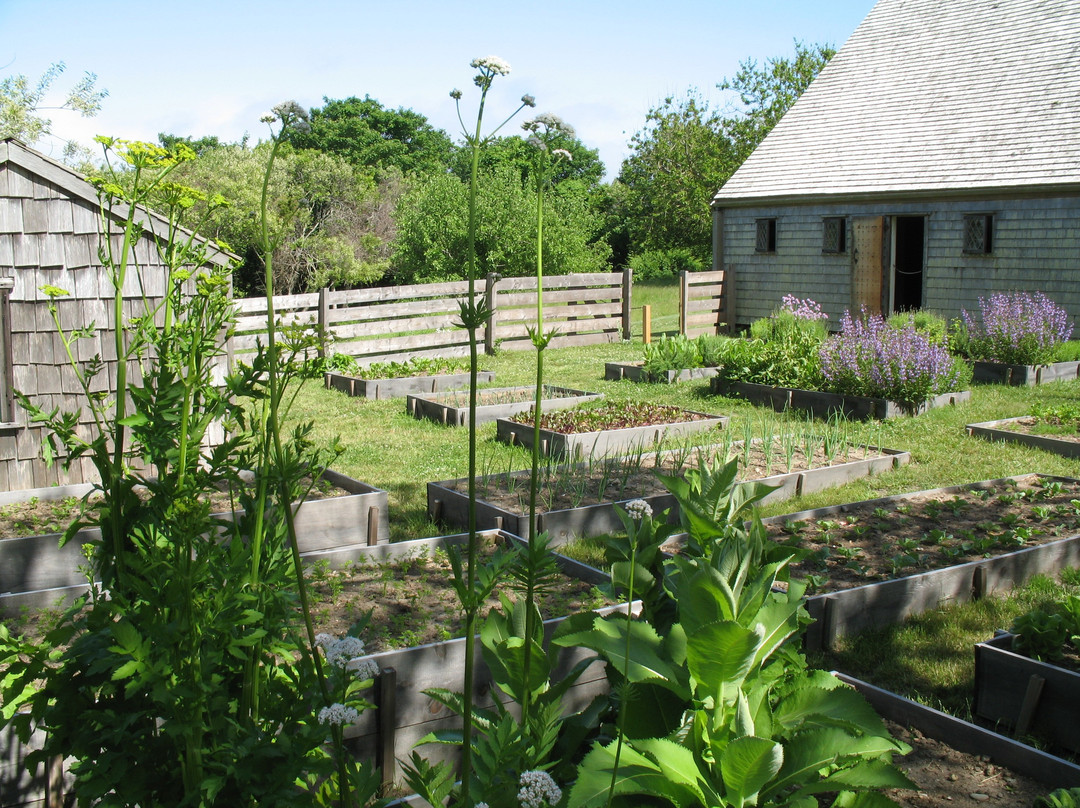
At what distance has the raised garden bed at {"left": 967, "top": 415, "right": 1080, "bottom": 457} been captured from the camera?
8.54m


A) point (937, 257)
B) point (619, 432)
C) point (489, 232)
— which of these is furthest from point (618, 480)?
point (489, 232)

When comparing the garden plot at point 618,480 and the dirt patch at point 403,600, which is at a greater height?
the garden plot at point 618,480

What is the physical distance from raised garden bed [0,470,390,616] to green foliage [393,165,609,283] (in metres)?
18.2

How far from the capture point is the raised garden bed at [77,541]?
14.9 feet

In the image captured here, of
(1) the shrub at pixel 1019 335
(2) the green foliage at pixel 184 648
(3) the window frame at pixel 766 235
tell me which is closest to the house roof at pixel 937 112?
(3) the window frame at pixel 766 235

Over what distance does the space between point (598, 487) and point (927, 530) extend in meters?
2.33

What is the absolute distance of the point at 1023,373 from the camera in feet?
39.8

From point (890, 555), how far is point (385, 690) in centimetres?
349

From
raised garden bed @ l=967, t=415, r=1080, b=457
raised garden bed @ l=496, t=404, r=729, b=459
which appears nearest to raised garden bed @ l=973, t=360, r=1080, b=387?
raised garden bed @ l=967, t=415, r=1080, b=457

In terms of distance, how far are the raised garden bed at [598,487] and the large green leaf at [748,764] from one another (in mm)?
3590

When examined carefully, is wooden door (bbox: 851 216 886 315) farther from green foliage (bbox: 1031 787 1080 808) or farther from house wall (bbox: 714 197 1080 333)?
green foliage (bbox: 1031 787 1080 808)

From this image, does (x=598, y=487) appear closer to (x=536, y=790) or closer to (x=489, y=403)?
(x=489, y=403)

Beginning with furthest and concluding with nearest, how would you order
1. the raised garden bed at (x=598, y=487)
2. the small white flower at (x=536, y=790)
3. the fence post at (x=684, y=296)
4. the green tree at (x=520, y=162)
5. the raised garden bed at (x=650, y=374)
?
→ 1. the green tree at (x=520, y=162)
2. the fence post at (x=684, y=296)
3. the raised garden bed at (x=650, y=374)
4. the raised garden bed at (x=598, y=487)
5. the small white flower at (x=536, y=790)

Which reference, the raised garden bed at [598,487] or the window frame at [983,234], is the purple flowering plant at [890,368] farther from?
the window frame at [983,234]
